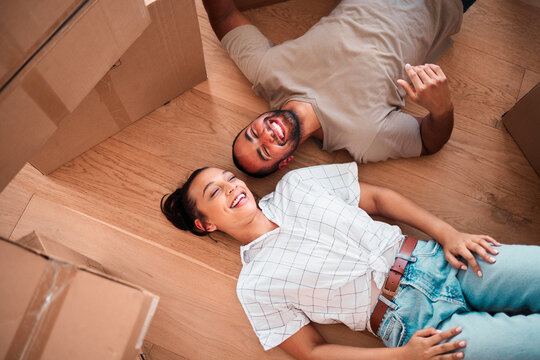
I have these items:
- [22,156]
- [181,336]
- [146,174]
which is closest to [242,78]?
[146,174]

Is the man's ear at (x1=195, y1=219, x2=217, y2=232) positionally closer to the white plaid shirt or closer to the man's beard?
the white plaid shirt

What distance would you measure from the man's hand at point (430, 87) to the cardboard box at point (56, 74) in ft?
2.44

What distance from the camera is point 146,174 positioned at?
111 cm

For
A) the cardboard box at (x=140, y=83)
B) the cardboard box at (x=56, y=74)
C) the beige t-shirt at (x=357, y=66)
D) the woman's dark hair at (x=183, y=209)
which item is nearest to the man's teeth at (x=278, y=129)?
the beige t-shirt at (x=357, y=66)

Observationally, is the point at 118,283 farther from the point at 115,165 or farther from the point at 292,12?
the point at 292,12

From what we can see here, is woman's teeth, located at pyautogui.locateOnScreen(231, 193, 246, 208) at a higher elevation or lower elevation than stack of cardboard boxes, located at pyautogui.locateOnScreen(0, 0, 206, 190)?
lower

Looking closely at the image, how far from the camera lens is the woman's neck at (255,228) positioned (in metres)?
0.94

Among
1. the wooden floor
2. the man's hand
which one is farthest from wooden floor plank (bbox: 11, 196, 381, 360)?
the man's hand

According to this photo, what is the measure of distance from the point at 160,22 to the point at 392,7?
0.71 m

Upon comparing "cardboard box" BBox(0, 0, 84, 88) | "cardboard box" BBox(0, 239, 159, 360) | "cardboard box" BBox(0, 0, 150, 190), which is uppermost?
"cardboard box" BBox(0, 0, 84, 88)

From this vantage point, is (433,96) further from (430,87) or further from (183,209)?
(183,209)

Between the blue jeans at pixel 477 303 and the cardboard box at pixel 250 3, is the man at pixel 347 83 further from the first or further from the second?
the blue jeans at pixel 477 303

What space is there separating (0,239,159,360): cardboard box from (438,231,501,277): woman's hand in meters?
0.74

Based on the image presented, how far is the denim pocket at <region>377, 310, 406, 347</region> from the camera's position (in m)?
0.85
